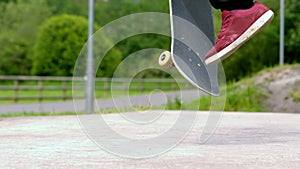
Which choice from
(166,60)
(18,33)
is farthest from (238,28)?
(18,33)

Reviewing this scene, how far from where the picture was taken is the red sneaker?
11.0 feet

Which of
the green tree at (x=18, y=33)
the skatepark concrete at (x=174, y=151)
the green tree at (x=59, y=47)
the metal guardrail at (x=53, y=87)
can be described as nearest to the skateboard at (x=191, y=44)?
the skatepark concrete at (x=174, y=151)

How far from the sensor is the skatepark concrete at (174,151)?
2906mm

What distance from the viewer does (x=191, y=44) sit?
3.62 m

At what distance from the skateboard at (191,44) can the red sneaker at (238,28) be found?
15 centimetres

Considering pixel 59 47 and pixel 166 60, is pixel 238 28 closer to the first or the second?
pixel 166 60

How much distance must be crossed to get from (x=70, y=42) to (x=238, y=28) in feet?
112

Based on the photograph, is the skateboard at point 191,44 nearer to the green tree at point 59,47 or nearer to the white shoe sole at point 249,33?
the white shoe sole at point 249,33

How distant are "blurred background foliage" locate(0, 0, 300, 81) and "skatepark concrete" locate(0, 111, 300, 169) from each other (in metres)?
13.6

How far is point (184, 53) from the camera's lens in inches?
142

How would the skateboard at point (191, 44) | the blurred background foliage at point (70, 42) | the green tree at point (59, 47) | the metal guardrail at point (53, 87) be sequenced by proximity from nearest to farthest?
the skateboard at point (191, 44) → the metal guardrail at point (53, 87) → the blurred background foliage at point (70, 42) → the green tree at point (59, 47)

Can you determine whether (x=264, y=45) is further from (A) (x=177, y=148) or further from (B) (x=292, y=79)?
(A) (x=177, y=148)

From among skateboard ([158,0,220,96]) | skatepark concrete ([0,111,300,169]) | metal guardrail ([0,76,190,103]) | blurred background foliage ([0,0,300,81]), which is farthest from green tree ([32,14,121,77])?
skateboard ([158,0,220,96])

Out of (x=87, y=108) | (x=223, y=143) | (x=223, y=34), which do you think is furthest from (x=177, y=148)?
(x=87, y=108)
